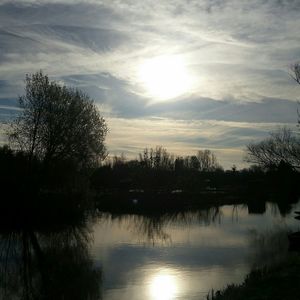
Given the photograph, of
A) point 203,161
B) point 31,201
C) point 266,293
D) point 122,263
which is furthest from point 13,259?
point 203,161

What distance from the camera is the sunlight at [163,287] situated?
16.4 metres

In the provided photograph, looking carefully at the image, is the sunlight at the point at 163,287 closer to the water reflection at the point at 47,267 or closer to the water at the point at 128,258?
the water at the point at 128,258

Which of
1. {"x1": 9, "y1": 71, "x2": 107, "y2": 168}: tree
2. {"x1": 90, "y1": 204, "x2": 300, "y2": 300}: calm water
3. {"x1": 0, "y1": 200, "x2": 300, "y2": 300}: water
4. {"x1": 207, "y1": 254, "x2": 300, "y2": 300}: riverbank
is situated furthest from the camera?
{"x1": 9, "y1": 71, "x2": 107, "y2": 168}: tree

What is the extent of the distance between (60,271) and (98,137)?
28004 millimetres

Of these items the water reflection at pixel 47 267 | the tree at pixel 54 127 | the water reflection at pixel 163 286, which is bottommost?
the water reflection at pixel 47 267

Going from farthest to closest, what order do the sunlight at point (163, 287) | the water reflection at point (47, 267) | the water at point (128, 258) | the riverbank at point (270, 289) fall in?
the water at point (128, 258), the water reflection at point (47, 267), the sunlight at point (163, 287), the riverbank at point (270, 289)

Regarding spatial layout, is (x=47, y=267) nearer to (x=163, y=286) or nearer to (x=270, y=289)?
(x=163, y=286)

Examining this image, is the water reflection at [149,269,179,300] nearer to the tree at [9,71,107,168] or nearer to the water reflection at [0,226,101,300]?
the water reflection at [0,226,101,300]

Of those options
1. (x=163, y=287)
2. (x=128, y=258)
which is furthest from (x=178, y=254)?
(x=163, y=287)

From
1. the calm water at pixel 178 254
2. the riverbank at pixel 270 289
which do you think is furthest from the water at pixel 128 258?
the riverbank at pixel 270 289

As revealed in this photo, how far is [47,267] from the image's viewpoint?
21297mm

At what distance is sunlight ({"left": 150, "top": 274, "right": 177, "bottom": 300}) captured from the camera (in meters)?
16.4

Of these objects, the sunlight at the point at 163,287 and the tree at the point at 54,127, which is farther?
the tree at the point at 54,127

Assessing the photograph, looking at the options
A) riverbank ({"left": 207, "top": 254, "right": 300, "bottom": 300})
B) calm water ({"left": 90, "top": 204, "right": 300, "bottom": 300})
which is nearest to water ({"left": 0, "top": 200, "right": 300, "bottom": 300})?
calm water ({"left": 90, "top": 204, "right": 300, "bottom": 300})
